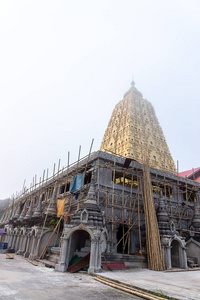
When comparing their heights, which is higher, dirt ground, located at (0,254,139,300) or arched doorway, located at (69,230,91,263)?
arched doorway, located at (69,230,91,263)

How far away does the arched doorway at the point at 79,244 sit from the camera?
44.5ft

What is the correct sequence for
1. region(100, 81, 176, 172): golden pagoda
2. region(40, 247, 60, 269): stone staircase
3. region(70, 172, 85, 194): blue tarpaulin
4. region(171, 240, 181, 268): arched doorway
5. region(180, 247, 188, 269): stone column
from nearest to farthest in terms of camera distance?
region(40, 247, 60, 269): stone staircase
region(180, 247, 188, 269): stone column
region(171, 240, 181, 268): arched doorway
region(70, 172, 85, 194): blue tarpaulin
region(100, 81, 176, 172): golden pagoda

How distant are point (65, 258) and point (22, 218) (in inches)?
606

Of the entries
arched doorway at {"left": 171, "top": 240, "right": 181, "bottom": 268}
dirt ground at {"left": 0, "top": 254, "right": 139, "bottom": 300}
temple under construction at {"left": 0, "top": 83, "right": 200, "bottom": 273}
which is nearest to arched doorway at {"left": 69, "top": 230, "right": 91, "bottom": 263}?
temple under construction at {"left": 0, "top": 83, "right": 200, "bottom": 273}

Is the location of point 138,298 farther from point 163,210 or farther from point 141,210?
point 141,210

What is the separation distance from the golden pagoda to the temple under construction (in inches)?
13.8

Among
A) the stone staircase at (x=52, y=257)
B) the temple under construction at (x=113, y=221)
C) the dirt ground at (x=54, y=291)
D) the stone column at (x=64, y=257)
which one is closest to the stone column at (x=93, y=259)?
the temple under construction at (x=113, y=221)

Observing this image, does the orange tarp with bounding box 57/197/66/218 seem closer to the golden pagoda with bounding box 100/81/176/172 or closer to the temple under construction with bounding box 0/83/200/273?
the temple under construction with bounding box 0/83/200/273

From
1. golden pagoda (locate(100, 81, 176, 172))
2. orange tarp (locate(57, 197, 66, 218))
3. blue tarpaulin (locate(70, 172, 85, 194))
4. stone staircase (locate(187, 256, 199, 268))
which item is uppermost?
golden pagoda (locate(100, 81, 176, 172))

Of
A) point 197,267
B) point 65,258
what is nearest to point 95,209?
point 65,258

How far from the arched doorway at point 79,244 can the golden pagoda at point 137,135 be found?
1523 centimetres

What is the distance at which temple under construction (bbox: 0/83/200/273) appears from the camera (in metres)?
13.5

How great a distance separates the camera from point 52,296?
6660 millimetres

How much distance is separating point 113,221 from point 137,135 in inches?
748
